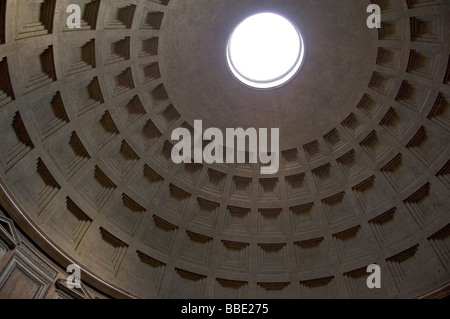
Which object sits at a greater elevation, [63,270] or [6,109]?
[6,109]

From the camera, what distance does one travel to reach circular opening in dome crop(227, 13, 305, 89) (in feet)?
70.0

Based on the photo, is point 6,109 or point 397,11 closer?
point 6,109

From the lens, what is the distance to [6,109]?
572 inches

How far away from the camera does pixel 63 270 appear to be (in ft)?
51.8

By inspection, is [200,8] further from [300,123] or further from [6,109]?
[6,109]

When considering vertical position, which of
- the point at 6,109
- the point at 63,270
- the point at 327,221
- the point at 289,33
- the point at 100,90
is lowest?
the point at 63,270

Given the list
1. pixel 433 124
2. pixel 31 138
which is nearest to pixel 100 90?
pixel 31 138

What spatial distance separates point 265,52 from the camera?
24453 millimetres

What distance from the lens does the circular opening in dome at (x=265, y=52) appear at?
2133cm
